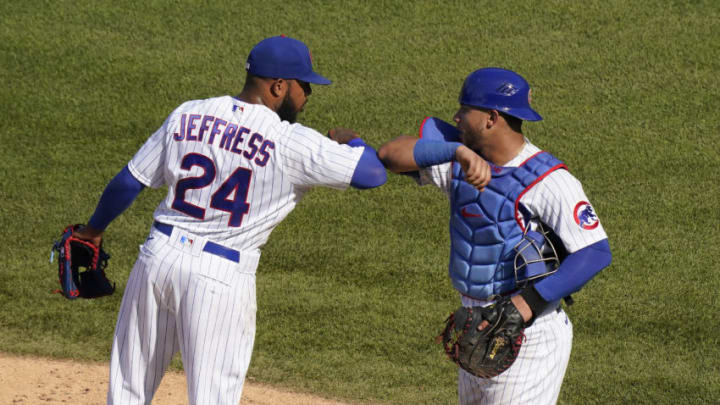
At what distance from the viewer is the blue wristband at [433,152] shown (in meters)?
4.16

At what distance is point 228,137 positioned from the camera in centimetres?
428

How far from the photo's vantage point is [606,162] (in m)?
10.2

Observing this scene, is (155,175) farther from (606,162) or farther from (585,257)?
(606,162)

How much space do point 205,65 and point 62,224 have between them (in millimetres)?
3400

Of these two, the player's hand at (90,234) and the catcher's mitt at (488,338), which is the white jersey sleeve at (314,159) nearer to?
the catcher's mitt at (488,338)

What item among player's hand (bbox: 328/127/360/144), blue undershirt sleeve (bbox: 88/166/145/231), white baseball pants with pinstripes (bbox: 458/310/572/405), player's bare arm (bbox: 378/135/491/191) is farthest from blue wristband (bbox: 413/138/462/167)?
blue undershirt sleeve (bbox: 88/166/145/231)

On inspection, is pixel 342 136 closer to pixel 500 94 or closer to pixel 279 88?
pixel 279 88

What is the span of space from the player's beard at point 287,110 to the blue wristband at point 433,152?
619 millimetres

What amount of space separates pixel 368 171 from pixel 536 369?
3.55 feet

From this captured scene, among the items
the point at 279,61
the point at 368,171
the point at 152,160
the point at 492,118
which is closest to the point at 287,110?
the point at 279,61

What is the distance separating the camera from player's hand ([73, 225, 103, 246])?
4750mm

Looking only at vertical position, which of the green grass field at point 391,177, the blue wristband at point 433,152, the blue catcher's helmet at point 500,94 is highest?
the blue catcher's helmet at point 500,94

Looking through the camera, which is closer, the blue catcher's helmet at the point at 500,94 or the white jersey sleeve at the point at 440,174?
the blue catcher's helmet at the point at 500,94

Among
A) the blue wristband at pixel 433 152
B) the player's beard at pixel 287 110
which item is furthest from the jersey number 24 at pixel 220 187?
the blue wristband at pixel 433 152
